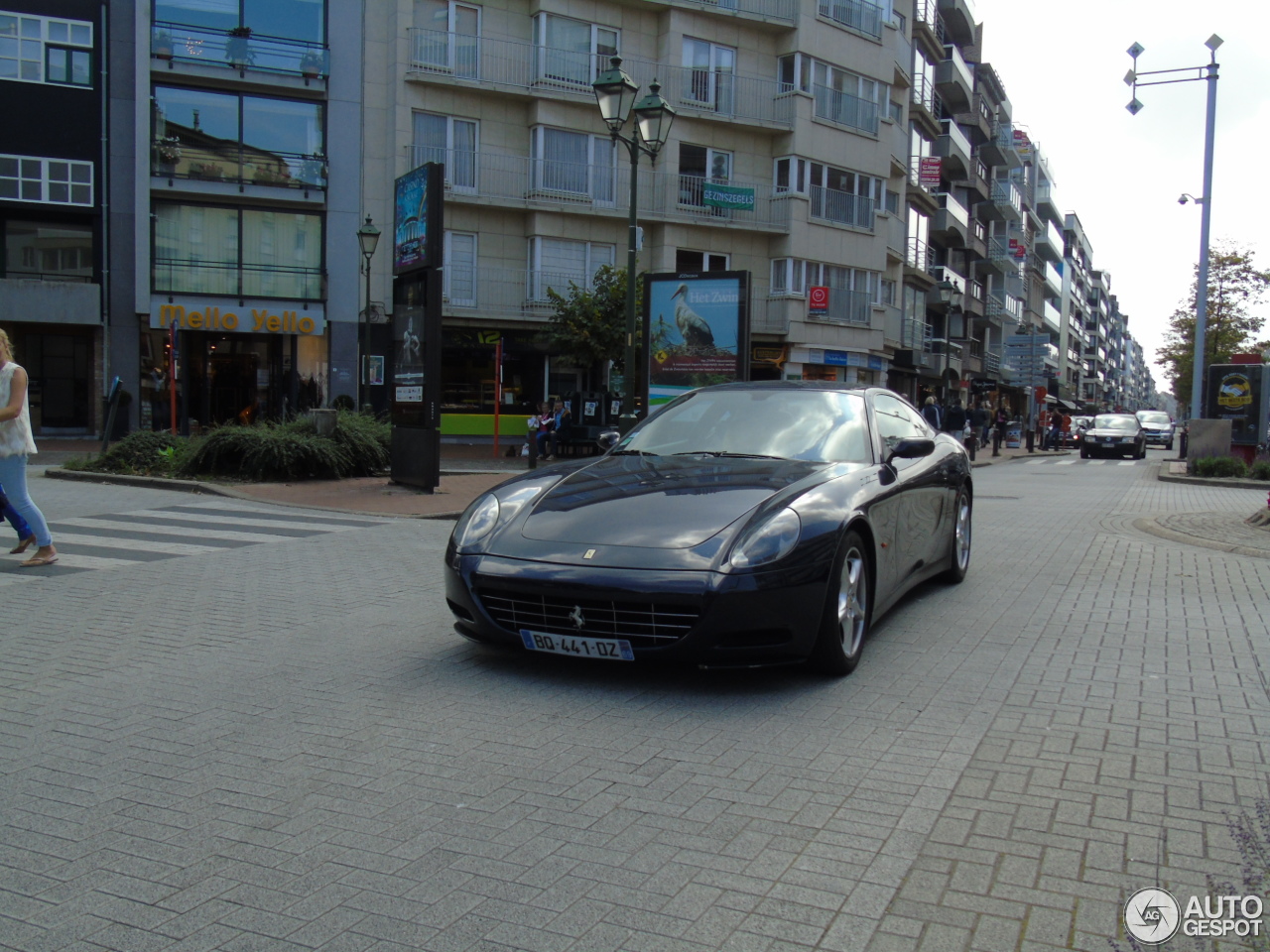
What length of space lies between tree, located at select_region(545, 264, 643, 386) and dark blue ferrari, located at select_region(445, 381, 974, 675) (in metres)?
20.4

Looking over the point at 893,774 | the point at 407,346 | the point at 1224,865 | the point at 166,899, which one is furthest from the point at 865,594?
the point at 407,346

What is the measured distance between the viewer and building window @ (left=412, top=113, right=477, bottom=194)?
99.5ft

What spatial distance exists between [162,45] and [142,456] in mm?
17734

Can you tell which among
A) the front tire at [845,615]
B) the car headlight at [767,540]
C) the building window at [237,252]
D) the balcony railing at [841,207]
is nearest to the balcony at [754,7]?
the balcony railing at [841,207]

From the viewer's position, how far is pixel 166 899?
276 centimetres

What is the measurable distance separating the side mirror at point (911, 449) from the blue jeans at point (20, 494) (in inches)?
240

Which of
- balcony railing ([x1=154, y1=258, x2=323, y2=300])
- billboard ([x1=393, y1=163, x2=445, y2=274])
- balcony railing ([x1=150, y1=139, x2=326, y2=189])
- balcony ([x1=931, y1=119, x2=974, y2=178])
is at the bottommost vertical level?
billboard ([x1=393, y1=163, x2=445, y2=274])

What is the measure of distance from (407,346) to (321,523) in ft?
12.4

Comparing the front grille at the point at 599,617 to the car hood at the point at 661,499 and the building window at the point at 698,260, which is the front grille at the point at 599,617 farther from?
the building window at the point at 698,260

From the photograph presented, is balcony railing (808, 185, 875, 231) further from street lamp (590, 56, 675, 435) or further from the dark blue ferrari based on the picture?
the dark blue ferrari

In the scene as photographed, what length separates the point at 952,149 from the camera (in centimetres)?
5031

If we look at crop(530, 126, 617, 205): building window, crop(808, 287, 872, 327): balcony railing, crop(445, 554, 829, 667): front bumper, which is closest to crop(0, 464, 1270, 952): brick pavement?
crop(445, 554, 829, 667): front bumper

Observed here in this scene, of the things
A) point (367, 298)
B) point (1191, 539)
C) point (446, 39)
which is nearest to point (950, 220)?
point (446, 39)

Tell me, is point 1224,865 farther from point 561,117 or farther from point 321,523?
point 561,117
